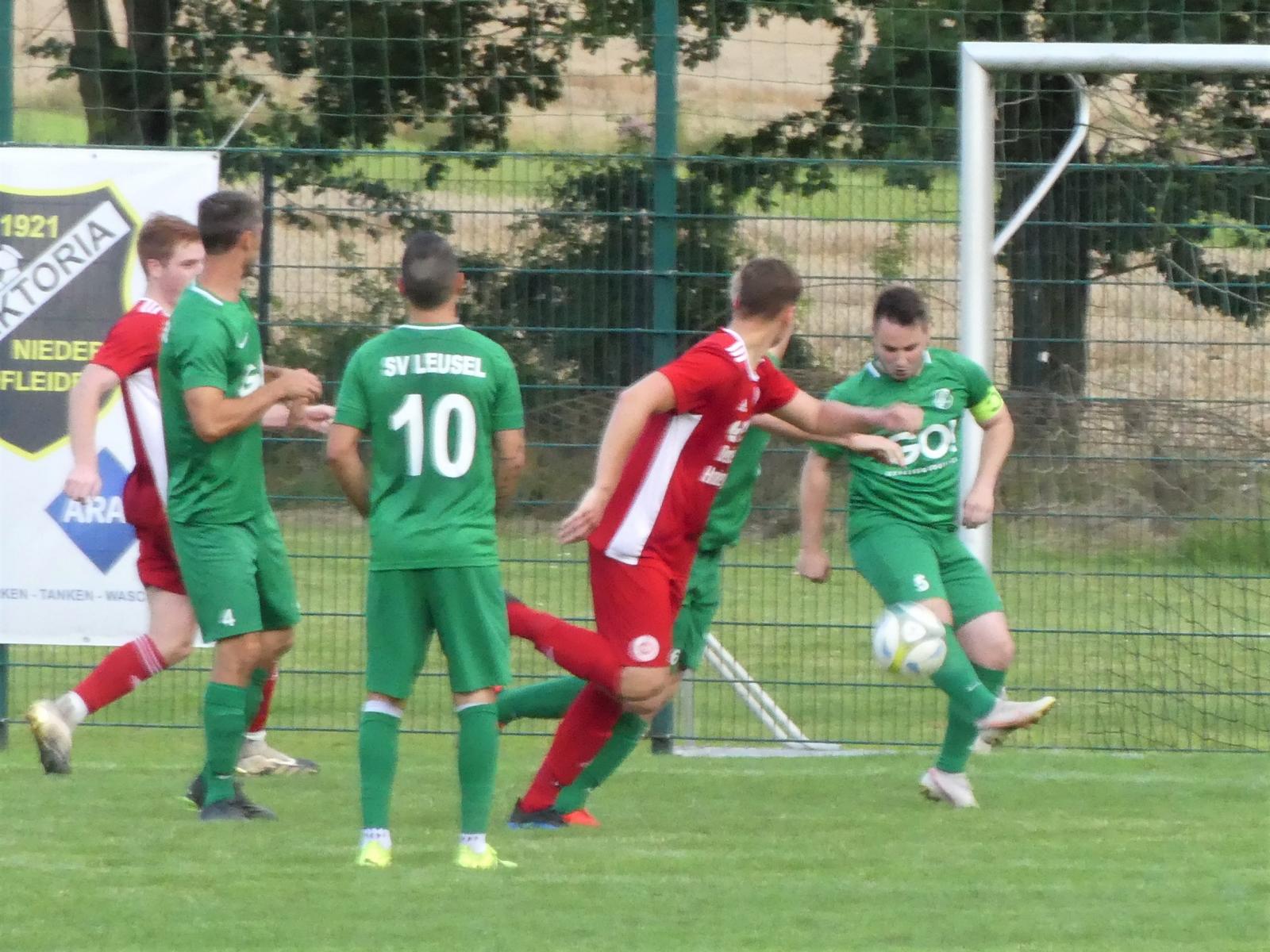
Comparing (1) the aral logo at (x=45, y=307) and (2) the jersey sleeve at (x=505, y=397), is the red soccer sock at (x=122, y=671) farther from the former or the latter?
(2) the jersey sleeve at (x=505, y=397)

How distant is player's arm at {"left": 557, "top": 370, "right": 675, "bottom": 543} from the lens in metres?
5.58

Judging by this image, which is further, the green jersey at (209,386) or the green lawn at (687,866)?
the green jersey at (209,386)

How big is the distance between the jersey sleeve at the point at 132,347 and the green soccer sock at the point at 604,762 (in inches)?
77.8

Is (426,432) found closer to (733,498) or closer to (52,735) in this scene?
(733,498)

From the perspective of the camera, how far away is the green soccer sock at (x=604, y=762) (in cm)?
637

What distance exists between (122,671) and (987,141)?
3664mm

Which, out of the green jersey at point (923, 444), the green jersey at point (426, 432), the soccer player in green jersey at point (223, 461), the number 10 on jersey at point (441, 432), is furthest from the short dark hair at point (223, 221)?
the green jersey at point (923, 444)

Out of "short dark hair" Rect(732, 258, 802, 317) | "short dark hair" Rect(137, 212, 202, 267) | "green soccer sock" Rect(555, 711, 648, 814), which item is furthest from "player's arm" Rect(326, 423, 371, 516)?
"short dark hair" Rect(137, 212, 202, 267)

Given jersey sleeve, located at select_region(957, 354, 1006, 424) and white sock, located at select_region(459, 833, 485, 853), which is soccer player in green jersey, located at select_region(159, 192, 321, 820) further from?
jersey sleeve, located at select_region(957, 354, 1006, 424)

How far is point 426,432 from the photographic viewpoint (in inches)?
217

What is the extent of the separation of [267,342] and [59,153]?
1090 millimetres

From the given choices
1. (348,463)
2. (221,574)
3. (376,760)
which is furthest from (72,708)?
(348,463)

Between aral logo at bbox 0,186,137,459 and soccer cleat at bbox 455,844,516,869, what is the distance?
9.97 ft

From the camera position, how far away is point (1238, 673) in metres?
8.60
